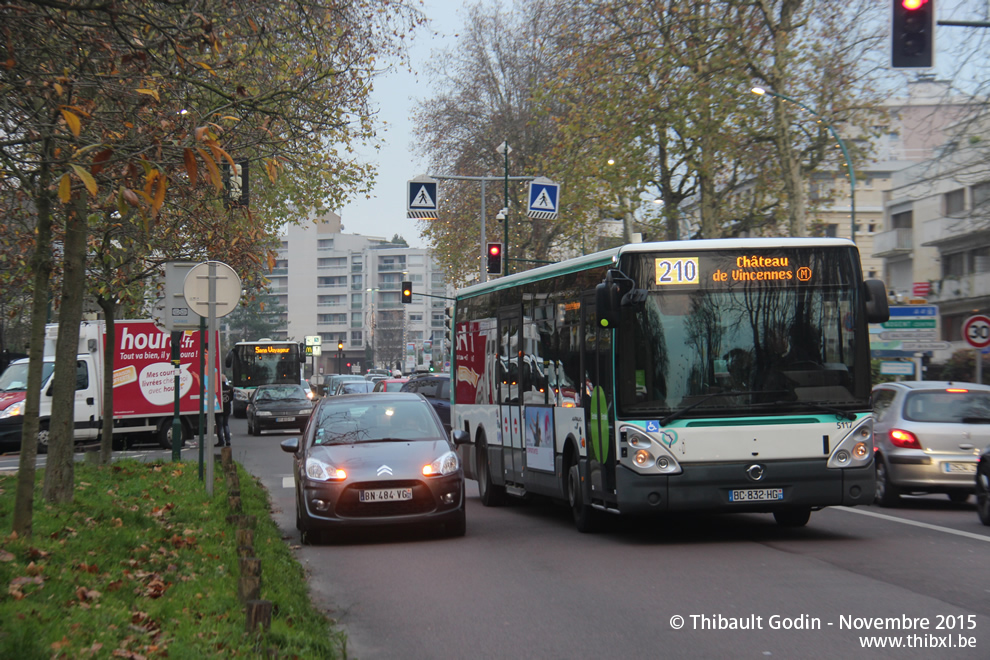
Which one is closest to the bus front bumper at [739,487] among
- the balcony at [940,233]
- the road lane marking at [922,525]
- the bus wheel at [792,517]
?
the bus wheel at [792,517]

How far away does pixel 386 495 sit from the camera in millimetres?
11688

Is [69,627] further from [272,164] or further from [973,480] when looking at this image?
[973,480]

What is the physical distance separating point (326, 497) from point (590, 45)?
26.2 meters

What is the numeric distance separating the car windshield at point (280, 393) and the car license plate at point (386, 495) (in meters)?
26.6

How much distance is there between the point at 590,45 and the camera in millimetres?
35375

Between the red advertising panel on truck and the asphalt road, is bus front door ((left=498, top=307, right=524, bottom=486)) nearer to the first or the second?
the asphalt road

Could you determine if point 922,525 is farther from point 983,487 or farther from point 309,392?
point 309,392

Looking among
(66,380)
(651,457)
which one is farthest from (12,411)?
(651,457)

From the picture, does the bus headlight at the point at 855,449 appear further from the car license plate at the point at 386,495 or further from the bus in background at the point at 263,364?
the bus in background at the point at 263,364

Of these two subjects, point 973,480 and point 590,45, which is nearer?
point 973,480

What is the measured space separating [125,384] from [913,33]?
2113 cm

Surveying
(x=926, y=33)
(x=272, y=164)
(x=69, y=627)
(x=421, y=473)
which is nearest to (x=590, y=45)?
(x=926, y=33)

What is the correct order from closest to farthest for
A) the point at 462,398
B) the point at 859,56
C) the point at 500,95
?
the point at 462,398, the point at 859,56, the point at 500,95

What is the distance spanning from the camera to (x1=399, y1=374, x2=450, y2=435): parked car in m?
30.2
